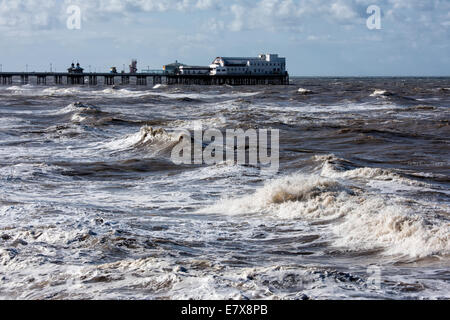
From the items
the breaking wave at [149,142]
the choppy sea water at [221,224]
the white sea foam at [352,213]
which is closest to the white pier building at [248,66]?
the breaking wave at [149,142]

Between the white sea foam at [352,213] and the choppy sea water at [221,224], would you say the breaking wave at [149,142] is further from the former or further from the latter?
the white sea foam at [352,213]

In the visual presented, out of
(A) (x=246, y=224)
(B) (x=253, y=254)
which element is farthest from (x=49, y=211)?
(B) (x=253, y=254)

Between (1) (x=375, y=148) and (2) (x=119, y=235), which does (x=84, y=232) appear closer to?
(2) (x=119, y=235)

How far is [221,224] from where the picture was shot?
39.1 ft

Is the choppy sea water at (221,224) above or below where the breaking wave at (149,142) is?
below

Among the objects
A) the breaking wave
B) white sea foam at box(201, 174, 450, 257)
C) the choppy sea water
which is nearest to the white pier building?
the breaking wave

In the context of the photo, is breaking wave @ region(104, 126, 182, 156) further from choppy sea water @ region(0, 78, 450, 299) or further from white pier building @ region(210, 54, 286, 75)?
white pier building @ region(210, 54, 286, 75)

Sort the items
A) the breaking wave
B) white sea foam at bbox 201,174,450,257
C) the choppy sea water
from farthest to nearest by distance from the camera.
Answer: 1. the breaking wave
2. white sea foam at bbox 201,174,450,257
3. the choppy sea water

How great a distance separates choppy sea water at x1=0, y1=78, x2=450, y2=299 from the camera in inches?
320

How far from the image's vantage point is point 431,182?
15.9m

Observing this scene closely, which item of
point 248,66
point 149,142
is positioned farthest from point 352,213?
point 248,66

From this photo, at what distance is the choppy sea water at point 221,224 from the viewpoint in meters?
8.12

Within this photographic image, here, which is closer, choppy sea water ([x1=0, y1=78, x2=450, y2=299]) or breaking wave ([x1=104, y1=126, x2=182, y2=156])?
choppy sea water ([x1=0, y1=78, x2=450, y2=299])

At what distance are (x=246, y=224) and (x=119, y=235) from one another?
256 centimetres
